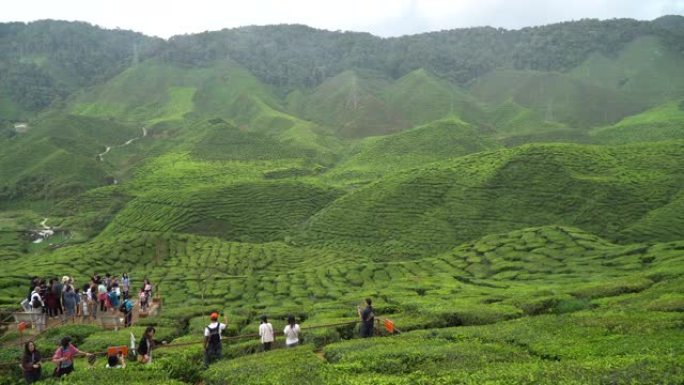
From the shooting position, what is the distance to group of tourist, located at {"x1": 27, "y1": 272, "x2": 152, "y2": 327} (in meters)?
33.1

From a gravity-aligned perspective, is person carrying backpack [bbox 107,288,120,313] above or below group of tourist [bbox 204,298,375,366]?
above

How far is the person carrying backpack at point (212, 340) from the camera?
22.9 m

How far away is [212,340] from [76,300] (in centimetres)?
1499

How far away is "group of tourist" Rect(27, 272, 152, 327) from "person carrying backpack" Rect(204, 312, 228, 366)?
12.6 meters

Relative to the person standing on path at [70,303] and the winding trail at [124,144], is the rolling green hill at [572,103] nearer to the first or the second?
the winding trail at [124,144]

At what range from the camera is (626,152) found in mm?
87625

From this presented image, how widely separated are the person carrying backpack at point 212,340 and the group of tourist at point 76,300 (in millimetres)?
12598

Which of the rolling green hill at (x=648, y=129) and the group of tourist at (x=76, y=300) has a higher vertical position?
the rolling green hill at (x=648, y=129)

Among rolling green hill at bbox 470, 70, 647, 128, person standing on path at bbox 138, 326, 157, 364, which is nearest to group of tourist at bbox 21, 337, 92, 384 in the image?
person standing on path at bbox 138, 326, 157, 364

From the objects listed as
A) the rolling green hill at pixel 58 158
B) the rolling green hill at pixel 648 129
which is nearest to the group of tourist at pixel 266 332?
the rolling green hill at pixel 58 158

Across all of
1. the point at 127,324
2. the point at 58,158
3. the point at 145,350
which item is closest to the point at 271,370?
the point at 145,350

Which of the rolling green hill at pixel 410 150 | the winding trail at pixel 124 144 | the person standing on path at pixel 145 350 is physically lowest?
the person standing on path at pixel 145 350

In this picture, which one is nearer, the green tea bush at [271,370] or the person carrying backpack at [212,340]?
the green tea bush at [271,370]

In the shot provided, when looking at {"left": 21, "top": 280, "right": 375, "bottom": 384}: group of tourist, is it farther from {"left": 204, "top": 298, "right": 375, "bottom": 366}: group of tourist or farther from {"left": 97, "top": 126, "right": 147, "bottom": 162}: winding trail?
{"left": 97, "top": 126, "right": 147, "bottom": 162}: winding trail
